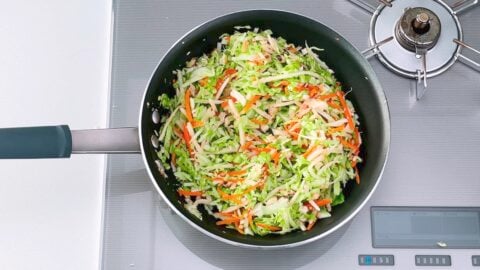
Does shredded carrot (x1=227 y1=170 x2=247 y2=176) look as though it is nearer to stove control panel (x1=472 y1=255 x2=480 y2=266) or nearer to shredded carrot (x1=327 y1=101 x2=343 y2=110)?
shredded carrot (x1=327 y1=101 x2=343 y2=110)

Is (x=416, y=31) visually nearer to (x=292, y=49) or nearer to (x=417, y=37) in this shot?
(x=417, y=37)

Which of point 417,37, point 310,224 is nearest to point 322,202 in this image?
point 310,224

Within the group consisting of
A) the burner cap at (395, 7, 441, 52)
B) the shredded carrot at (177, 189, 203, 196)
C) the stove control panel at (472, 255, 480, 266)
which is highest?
the burner cap at (395, 7, 441, 52)

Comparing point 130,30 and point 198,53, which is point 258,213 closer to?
point 198,53

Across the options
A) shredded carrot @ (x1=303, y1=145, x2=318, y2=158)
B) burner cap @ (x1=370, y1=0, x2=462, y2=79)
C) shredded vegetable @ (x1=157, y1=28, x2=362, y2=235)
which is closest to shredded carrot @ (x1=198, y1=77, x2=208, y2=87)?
shredded vegetable @ (x1=157, y1=28, x2=362, y2=235)

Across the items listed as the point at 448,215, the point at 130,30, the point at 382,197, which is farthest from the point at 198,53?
the point at 448,215
